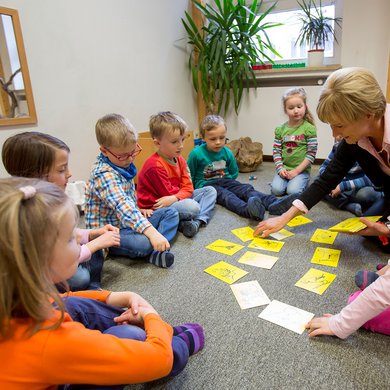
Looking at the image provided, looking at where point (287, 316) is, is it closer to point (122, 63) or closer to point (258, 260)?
point (258, 260)

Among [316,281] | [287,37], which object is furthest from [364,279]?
[287,37]

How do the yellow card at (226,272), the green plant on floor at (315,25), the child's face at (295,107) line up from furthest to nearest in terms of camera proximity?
the green plant on floor at (315,25) → the child's face at (295,107) → the yellow card at (226,272)

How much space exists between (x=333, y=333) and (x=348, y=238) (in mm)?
810

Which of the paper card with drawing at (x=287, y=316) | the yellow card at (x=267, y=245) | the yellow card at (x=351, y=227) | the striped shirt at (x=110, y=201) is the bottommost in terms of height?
the yellow card at (x=267, y=245)

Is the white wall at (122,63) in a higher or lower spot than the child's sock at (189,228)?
higher

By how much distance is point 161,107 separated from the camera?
313cm

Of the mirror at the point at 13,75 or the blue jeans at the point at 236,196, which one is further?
the blue jeans at the point at 236,196

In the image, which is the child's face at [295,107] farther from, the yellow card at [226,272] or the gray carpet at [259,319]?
the yellow card at [226,272]

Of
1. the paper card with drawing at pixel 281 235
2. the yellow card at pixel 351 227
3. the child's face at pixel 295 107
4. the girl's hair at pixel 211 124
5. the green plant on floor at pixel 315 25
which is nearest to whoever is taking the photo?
the yellow card at pixel 351 227

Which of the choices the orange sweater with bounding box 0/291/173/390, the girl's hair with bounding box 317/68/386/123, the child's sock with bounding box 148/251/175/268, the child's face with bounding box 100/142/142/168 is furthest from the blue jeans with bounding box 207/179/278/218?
the orange sweater with bounding box 0/291/173/390

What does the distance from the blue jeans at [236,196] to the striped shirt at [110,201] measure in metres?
0.79

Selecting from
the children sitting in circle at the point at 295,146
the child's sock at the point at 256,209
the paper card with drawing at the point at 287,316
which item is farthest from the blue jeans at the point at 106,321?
the children sitting in circle at the point at 295,146

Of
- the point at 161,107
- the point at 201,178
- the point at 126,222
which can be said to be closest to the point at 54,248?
the point at 126,222

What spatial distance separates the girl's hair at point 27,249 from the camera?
49 cm
